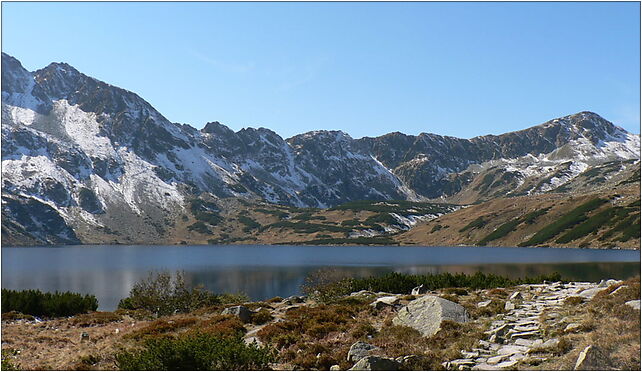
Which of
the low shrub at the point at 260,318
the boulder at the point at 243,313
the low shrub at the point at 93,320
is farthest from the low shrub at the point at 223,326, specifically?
the low shrub at the point at 93,320

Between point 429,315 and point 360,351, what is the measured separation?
6225mm

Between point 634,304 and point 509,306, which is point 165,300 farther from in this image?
point 634,304

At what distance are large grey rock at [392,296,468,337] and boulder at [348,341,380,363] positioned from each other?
358 centimetres

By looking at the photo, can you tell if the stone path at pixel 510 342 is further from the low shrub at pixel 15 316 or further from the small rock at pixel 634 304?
the low shrub at pixel 15 316

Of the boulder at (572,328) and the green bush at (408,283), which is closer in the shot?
the boulder at (572,328)

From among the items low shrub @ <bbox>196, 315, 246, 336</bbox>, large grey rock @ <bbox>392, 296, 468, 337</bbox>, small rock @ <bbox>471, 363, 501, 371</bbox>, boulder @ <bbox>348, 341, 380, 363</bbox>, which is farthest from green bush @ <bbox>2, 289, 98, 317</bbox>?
small rock @ <bbox>471, 363, 501, 371</bbox>

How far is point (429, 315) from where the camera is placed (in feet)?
77.3

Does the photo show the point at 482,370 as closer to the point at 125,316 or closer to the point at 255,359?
the point at 255,359

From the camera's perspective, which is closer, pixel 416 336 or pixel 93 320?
pixel 416 336

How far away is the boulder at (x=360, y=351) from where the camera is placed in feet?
60.4

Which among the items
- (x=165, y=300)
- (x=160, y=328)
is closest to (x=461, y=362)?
(x=160, y=328)

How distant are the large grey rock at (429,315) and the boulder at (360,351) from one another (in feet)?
11.7

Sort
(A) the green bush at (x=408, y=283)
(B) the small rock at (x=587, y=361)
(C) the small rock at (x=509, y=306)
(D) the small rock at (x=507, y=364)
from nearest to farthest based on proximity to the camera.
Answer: (B) the small rock at (x=587, y=361), (D) the small rock at (x=507, y=364), (C) the small rock at (x=509, y=306), (A) the green bush at (x=408, y=283)

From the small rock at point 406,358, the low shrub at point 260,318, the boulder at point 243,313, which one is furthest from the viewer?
the boulder at point 243,313
